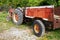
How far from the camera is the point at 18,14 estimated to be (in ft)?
27.4

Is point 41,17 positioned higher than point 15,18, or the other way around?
point 41,17

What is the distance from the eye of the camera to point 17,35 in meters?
7.08

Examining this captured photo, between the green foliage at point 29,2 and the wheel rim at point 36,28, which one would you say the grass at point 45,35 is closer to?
the wheel rim at point 36,28

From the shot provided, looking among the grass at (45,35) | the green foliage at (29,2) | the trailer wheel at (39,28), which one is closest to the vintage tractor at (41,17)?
the trailer wheel at (39,28)

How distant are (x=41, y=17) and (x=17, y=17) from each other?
2.23 meters

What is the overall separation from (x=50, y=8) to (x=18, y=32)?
2038 millimetres

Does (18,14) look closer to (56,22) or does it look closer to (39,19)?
(39,19)

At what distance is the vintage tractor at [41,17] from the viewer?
6285mm

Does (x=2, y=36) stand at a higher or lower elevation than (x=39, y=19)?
lower

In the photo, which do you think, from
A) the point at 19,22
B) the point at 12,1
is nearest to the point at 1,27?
the point at 19,22

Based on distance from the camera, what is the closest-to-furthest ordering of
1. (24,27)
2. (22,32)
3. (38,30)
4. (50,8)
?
1. (50,8)
2. (38,30)
3. (22,32)
4. (24,27)

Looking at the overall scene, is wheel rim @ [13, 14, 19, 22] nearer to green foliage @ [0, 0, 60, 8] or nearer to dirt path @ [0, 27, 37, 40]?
green foliage @ [0, 0, 60, 8]

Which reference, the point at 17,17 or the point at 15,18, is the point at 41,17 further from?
the point at 15,18

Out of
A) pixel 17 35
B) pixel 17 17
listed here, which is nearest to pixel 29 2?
pixel 17 17
